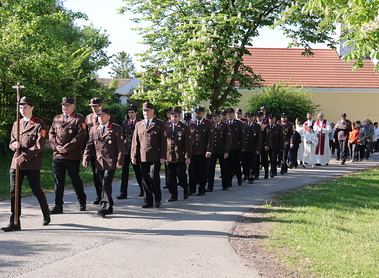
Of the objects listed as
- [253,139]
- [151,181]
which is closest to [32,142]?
[151,181]

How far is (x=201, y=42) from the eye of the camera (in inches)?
783

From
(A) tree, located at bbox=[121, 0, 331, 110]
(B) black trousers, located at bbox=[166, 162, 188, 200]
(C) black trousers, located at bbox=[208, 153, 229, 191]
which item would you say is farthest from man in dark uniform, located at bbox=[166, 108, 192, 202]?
(A) tree, located at bbox=[121, 0, 331, 110]

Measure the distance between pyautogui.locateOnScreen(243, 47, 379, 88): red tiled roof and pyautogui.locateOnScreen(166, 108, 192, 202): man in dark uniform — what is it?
80.2ft

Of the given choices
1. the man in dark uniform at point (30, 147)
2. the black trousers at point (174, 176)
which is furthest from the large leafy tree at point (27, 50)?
the man in dark uniform at point (30, 147)

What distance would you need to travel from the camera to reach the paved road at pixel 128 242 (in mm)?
5727

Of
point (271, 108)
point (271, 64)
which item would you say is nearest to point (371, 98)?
point (271, 64)

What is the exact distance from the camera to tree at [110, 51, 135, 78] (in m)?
137

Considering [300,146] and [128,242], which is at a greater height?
[300,146]

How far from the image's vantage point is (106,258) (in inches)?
242

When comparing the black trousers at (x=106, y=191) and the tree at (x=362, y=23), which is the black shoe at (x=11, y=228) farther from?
the tree at (x=362, y=23)

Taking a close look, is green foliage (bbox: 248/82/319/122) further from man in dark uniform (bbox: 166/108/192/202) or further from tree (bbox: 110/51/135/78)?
tree (bbox: 110/51/135/78)

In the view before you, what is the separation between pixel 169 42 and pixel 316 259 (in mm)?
16590

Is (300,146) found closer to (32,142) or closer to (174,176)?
(174,176)

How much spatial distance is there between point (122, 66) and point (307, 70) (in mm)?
105639
